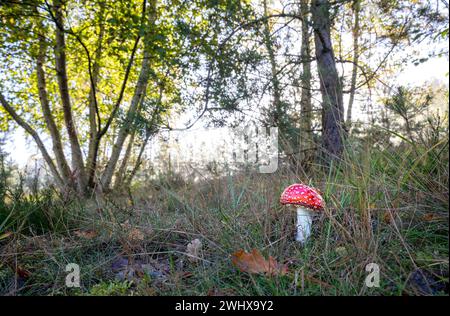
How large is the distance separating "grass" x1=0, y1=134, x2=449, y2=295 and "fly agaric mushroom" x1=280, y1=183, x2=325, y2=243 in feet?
0.22

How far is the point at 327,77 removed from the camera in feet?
11.6

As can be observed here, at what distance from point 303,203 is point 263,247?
32 centimetres

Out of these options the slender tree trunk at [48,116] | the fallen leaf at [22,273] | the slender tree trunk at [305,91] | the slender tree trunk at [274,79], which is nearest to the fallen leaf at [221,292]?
the fallen leaf at [22,273]

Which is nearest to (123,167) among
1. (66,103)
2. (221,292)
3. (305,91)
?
(66,103)

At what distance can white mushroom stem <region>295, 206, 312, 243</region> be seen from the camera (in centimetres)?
155

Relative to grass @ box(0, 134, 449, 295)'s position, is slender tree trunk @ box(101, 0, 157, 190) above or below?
above

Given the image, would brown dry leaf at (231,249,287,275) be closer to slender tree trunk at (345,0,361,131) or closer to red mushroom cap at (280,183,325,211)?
red mushroom cap at (280,183,325,211)

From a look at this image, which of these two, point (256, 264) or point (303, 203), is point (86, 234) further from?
point (303, 203)

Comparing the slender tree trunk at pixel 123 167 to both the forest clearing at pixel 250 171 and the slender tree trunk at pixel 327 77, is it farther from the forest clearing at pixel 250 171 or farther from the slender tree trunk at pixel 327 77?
the slender tree trunk at pixel 327 77


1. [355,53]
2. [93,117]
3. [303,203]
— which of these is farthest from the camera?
[93,117]

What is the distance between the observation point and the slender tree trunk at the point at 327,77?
3.23 meters

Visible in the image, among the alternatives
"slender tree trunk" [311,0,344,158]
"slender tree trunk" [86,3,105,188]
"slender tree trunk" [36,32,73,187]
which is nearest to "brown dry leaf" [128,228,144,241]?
"slender tree trunk" [311,0,344,158]

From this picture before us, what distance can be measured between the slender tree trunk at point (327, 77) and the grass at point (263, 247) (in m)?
1.30

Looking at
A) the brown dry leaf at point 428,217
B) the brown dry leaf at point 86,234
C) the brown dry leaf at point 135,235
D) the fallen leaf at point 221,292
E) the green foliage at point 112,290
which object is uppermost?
the brown dry leaf at point 428,217
